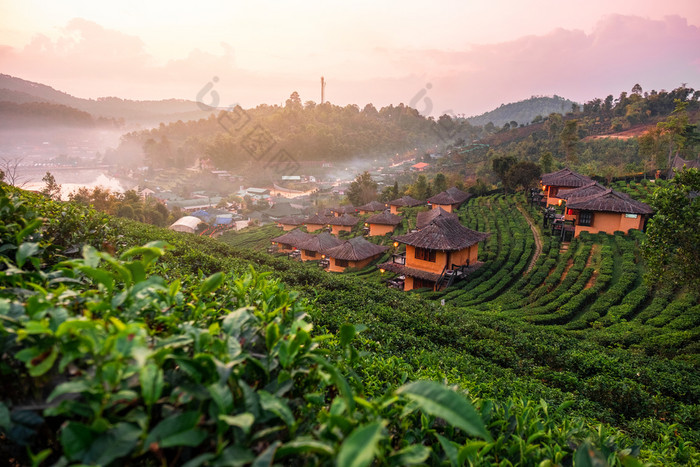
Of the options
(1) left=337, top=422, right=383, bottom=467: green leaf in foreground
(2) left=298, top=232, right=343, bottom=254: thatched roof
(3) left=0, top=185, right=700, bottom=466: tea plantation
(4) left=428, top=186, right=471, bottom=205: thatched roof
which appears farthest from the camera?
(4) left=428, top=186, right=471, bottom=205: thatched roof

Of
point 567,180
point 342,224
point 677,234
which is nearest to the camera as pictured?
point 677,234

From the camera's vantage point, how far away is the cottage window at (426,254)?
20.6m

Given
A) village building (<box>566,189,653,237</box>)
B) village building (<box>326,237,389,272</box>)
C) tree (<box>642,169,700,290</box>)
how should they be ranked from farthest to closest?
village building (<box>326,237,389,272</box>) < village building (<box>566,189,653,237</box>) < tree (<box>642,169,700,290</box>)

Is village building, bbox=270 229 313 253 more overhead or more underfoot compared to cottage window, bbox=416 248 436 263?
more underfoot

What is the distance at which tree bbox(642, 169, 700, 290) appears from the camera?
9.40m

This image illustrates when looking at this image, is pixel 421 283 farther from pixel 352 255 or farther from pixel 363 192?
pixel 363 192

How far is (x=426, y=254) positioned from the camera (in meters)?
20.9

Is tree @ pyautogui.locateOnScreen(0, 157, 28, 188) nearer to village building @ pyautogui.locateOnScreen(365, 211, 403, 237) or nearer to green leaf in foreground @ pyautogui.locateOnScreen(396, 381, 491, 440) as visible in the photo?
green leaf in foreground @ pyautogui.locateOnScreen(396, 381, 491, 440)

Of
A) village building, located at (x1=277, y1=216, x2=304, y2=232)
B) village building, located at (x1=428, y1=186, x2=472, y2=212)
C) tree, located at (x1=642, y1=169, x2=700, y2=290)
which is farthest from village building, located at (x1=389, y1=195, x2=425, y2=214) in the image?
tree, located at (x1=642, y1=169, x2=700, y2=290)

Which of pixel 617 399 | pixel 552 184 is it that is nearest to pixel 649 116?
pixel 552 184

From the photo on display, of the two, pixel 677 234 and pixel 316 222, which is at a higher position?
pixel 677 234

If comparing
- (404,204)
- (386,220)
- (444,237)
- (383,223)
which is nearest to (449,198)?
(404,204)

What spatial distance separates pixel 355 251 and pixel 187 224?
31.4 meters

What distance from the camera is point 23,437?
3.49ft
